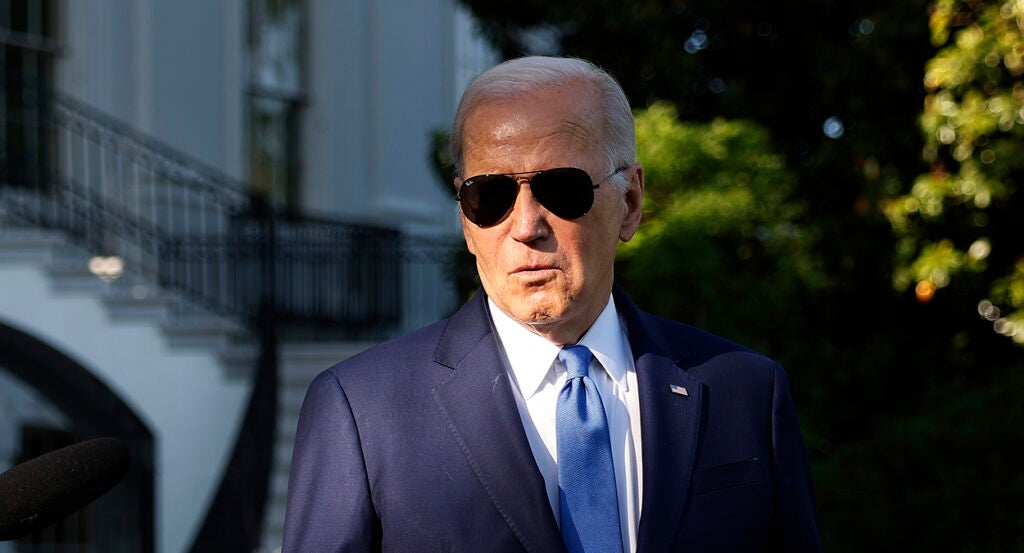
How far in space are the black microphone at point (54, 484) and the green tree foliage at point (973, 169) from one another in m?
6.00

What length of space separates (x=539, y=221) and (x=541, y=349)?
254mm

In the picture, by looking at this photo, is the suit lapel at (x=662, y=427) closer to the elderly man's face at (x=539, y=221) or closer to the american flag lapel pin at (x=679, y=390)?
the american flag lapel pin at (x=679, y=390)

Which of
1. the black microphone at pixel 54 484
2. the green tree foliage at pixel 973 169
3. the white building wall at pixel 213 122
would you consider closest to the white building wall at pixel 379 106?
the white building wall at pixel 213 122

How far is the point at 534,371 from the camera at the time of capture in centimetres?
227

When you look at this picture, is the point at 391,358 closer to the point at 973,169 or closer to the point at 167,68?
the point at 973,169

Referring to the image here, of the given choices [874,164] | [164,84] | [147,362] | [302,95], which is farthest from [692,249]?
[302,95]

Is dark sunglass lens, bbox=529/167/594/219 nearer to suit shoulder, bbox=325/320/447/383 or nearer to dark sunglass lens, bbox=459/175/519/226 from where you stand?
dark sunglass lens, bbox=459/175/519/226

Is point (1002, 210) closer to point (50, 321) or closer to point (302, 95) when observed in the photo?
point (50, 321)

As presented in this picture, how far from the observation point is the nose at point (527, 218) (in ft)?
7.06

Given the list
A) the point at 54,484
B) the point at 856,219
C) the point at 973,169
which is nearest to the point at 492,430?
the point at 54,484

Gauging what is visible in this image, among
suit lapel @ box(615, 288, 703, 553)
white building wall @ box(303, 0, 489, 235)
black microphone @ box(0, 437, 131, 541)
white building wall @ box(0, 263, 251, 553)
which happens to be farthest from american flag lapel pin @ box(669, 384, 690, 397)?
white building wall @ box(303, 0, 489, 235)

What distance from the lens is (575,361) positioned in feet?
7.36

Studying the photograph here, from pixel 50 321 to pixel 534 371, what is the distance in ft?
23.5

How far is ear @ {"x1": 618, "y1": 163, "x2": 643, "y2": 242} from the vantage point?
237 cm
